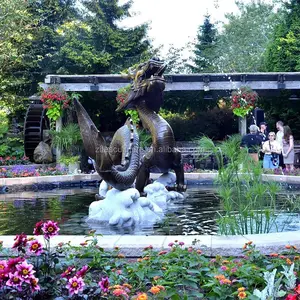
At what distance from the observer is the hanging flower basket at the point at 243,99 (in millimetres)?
16062

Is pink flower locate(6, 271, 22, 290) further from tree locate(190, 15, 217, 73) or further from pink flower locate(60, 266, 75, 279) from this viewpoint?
tree locate(190, 15, 217, 73)

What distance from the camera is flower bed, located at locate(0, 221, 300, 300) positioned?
258 centimetres

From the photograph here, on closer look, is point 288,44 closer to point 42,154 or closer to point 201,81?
point 201,81

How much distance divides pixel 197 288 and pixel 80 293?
2.59ft

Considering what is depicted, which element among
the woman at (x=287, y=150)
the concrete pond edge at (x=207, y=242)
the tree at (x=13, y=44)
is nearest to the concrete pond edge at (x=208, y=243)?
the concrete pond edge at (x=207, y=242)

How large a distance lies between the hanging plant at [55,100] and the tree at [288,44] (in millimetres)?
12212

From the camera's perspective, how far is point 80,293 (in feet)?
8.59

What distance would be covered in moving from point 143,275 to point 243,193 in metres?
2.67

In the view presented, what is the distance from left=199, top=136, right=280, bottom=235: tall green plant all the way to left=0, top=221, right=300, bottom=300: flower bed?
112 cm

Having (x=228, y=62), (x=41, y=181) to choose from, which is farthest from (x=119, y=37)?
(x=41, y=181)

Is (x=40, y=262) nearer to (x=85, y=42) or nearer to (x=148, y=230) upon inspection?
(x=148, y=230)

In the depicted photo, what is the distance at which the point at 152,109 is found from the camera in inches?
309

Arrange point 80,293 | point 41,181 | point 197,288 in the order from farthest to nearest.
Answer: point 41,181 → point 197,288 → point 80,293

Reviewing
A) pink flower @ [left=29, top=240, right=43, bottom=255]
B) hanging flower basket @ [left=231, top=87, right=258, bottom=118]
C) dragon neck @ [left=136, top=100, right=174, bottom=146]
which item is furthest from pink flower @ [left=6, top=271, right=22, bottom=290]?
hanging flower basket @ [left=231, top=87, right=258, bottom=118]
